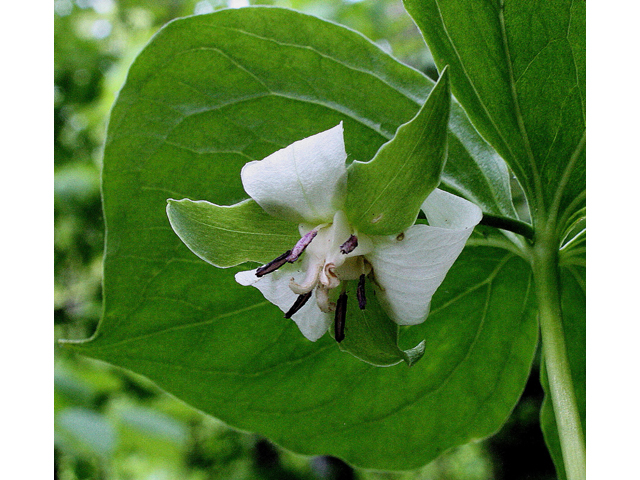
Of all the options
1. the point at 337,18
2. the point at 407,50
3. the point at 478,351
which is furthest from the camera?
the point at 407,50

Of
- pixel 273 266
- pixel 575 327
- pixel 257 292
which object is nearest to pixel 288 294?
pixel 273 266

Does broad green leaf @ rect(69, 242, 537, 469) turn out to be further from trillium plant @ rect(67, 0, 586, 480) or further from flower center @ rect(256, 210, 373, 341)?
flower center @ rect(256, 210, 373, 341)

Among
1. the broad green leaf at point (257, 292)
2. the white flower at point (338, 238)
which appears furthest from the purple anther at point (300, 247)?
the broad green leaf at point (257, 292)

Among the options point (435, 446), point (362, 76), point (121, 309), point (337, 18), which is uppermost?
point (337, 18)

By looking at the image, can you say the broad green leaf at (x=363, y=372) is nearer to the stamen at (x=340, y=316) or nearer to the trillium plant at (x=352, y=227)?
the trillium plant at (x=352, y=227)

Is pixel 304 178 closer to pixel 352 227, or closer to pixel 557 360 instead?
pixel 352 227
